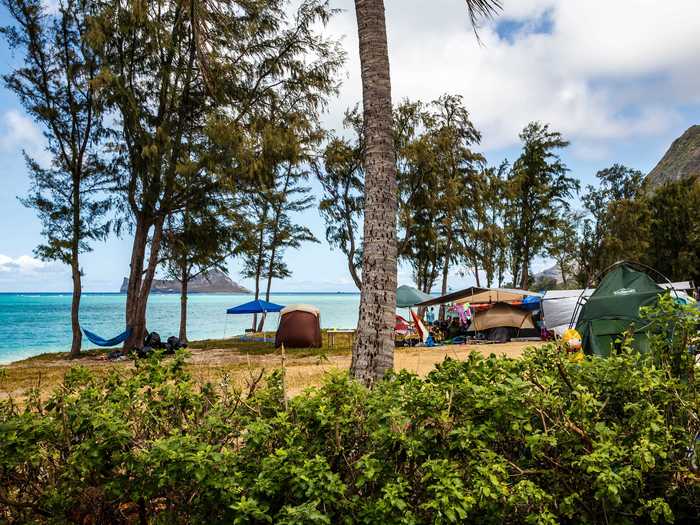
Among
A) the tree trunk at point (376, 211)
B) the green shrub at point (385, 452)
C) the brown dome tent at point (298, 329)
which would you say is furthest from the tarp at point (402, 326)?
the green shrub at point (385, 452)

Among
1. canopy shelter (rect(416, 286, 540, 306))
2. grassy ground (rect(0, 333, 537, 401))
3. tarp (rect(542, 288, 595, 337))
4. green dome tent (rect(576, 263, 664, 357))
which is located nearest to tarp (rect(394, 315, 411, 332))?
canopy shelter (rect(416, 286, 540, 306))

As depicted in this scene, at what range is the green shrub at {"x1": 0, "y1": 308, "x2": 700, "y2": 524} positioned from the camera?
7.41 feet

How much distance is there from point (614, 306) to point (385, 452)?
20.8ft

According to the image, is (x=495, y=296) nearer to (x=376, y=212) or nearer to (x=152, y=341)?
(x=152, y=341)

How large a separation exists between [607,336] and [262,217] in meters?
19.5

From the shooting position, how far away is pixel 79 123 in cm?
1705

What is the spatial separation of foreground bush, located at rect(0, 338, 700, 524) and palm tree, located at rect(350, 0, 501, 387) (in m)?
1.43

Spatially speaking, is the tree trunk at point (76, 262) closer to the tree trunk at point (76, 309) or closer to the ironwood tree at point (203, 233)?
the tree trunk at point (76, 309)

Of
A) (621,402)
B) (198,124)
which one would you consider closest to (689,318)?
(621,402)

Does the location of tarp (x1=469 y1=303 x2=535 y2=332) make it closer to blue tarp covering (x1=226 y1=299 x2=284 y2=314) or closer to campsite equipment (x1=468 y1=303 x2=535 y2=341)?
campsite equipment (x1=468 y1=303 x2=535 y2=341)

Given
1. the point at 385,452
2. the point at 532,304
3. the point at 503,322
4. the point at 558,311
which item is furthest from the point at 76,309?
the point at 385,452

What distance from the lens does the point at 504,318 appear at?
2002 centimetres

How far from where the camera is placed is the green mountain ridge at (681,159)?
9824 centimetres

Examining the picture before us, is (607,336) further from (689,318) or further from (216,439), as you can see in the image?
(216,439)
